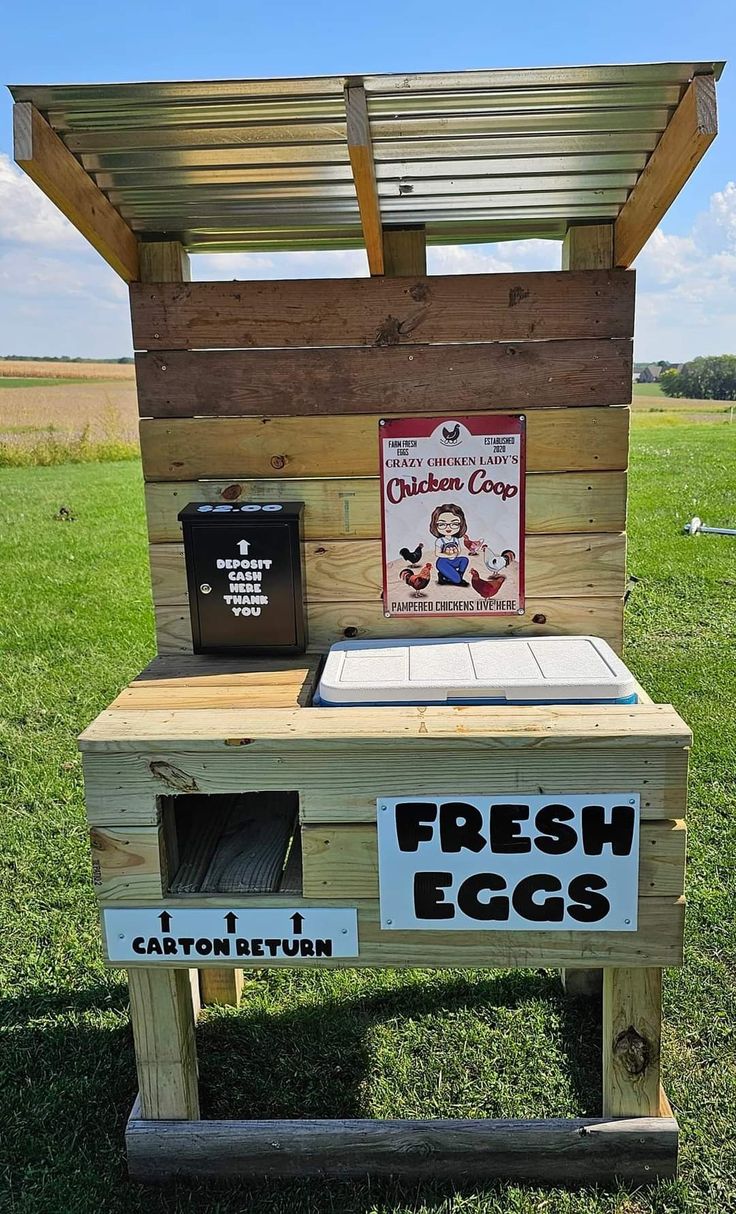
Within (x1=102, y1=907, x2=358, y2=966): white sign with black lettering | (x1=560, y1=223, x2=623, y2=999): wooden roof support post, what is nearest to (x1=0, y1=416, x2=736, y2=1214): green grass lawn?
(x1=102, y1=907, x2=358, y2=966): white sign with black lettering

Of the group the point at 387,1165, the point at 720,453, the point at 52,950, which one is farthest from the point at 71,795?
the point at 720,453

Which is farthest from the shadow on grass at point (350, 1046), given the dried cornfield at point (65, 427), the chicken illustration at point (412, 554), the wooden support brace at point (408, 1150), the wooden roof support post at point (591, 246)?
the dried cornfield at point (65, 427)

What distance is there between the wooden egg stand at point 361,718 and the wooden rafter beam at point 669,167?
11 cm

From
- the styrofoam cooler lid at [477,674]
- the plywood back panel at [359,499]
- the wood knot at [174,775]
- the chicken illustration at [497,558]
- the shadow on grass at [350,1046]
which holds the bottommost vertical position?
the shadow on grass at [350,1046]

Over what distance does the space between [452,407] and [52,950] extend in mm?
2453

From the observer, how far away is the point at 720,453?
17.0 meters

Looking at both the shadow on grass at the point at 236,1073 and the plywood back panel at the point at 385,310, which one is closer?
the shadow on grass at the point at 236,1073

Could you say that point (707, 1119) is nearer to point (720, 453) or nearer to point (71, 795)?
point (71, 795)

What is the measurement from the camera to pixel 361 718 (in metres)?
2.13

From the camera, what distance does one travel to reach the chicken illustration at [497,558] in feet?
8.68

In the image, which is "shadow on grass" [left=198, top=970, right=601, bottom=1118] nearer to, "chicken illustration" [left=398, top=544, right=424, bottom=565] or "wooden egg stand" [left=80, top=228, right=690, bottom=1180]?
"wooden egg stand" [left=80, top=228, right=690, bottom=1180]

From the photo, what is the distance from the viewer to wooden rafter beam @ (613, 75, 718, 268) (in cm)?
191

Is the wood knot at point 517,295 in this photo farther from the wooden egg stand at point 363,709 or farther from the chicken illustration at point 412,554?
the chicken illustration at point 412,554

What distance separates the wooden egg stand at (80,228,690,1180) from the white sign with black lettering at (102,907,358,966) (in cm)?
3
